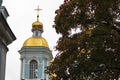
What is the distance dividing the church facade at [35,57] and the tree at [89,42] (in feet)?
154

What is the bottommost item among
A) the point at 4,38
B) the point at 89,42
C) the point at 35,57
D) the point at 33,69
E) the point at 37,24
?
the point at 89,42

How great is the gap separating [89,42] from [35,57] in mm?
49493

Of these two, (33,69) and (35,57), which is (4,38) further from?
(33,69)

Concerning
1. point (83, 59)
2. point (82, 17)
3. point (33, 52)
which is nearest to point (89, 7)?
point (82, 17)

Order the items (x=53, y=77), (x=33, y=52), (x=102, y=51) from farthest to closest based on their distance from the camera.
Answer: (x=33, y=52), (x=53, y=77), (x=102, y=51)

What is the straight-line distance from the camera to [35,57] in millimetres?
71938

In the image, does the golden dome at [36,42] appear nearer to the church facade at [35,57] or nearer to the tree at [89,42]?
the church facade at [35,57]

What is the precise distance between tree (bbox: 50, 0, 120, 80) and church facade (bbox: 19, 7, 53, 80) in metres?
46.8

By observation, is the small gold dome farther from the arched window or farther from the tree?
the tree

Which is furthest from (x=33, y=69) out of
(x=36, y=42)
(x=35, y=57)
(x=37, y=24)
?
(x=37, y=24)

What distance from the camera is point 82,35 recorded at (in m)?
23.0

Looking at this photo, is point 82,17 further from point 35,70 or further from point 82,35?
point 35,70

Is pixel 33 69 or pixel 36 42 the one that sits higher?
pixel 36 42

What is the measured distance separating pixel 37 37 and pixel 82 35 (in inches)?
1939
